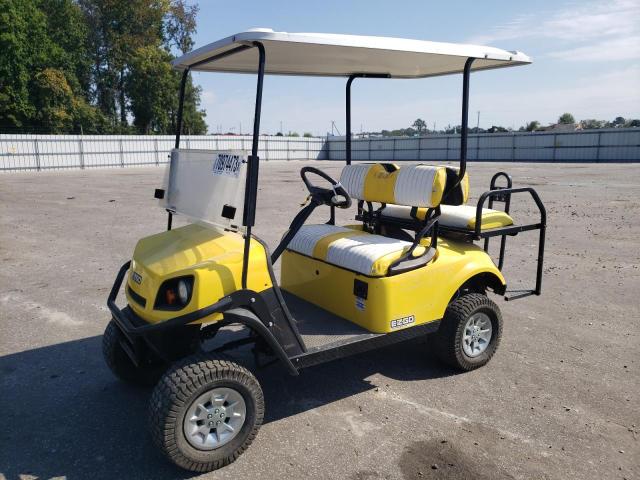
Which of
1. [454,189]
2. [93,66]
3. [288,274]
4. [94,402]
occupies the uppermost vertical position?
[93,66]

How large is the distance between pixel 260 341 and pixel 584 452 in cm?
195

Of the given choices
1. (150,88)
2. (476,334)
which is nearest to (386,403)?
(476,334)

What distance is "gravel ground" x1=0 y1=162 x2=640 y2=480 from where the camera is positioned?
286 cm

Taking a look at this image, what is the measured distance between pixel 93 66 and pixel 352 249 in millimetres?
49457

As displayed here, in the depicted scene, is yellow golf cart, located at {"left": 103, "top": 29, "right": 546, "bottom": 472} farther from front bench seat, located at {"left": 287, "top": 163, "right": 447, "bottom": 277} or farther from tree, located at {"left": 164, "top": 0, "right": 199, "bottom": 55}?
tree, located at {"left": 164, "top": 0, "right": 199, "bottom": 55}

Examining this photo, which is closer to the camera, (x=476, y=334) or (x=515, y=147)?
(x=476, y=334)

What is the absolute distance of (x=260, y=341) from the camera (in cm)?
329

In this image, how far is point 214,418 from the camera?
2820 millimetres

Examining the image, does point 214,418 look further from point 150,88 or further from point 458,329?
point 150,88

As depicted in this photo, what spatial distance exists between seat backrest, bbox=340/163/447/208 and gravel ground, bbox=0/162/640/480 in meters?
1.27

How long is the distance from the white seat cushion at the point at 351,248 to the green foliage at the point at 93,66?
127 ft

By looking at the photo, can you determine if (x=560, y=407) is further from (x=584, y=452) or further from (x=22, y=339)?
(x=22, y=339)

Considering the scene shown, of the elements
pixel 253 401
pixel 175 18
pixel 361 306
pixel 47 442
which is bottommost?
pixel 47 442

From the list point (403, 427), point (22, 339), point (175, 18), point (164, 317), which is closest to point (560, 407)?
point (403, 427)
